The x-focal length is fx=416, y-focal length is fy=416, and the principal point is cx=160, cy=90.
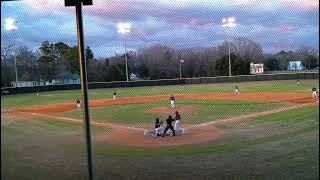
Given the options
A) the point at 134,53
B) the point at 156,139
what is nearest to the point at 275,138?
the point at 156,139

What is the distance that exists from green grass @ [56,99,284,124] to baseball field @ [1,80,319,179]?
2.1 inches

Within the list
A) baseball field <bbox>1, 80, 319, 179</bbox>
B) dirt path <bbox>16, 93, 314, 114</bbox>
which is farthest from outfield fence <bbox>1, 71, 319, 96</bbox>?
dirt path <bbox>16, 93, 314, 114</bbox>

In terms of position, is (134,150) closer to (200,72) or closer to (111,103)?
(111,103)

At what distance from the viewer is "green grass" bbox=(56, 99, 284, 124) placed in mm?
21812

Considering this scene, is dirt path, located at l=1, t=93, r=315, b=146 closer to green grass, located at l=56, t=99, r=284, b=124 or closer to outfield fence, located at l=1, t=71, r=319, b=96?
green grass, located at l=56, t=99, r=284, b=124

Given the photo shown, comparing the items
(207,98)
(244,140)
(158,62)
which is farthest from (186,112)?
(158,62)

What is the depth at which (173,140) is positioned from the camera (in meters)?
15.0

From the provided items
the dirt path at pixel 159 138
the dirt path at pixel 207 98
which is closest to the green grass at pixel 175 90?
the dirt path at pixel 207 98

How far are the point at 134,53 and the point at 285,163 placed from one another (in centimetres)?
2520

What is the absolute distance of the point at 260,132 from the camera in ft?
53.7

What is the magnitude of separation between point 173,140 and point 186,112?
8943 mm

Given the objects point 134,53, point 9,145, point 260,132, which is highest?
point 134,53

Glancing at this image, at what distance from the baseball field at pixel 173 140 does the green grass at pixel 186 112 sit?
0.17ft

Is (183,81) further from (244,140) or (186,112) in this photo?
(244,140)
